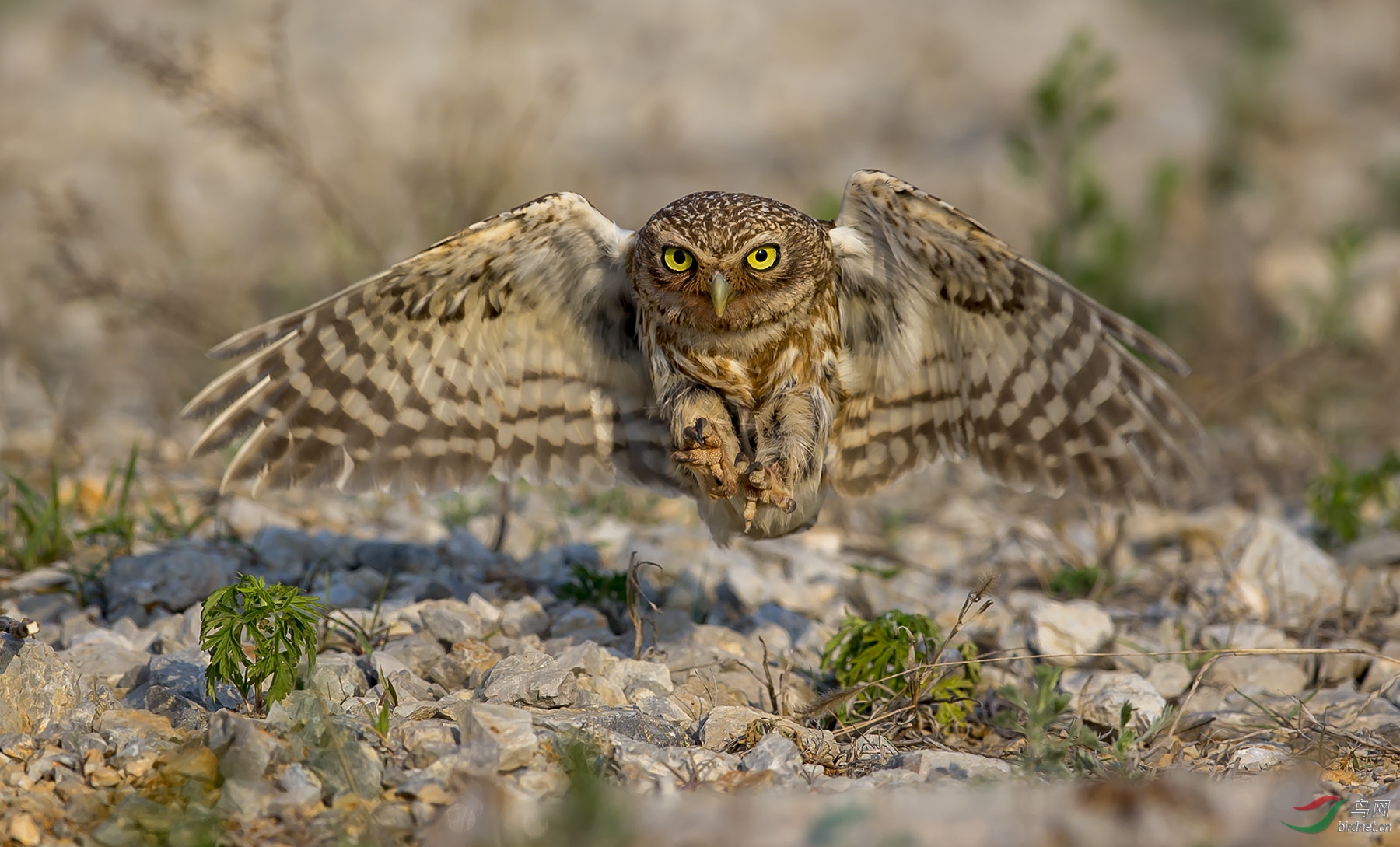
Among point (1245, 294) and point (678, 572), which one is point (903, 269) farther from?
point (1245, 294)

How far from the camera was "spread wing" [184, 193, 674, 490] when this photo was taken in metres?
3.97

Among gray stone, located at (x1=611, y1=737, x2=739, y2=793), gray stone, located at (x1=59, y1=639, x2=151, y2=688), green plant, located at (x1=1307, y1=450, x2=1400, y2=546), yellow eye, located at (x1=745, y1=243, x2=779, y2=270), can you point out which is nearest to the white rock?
green plant, located at (x1=1307, y1=450, x2=1400, y2=546)

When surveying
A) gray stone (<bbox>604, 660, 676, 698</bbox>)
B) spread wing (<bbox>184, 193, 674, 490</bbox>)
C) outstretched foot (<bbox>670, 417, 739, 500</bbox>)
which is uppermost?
spread wing (<bbox>184, 193, 674, 490</bbox>)

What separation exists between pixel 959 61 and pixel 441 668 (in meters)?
11.3

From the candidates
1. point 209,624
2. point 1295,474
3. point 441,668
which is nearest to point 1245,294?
point 1295,474

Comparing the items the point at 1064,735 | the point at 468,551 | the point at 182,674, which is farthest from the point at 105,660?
the point at 1064,735

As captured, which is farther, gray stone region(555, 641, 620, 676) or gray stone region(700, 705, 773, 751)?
gray stone region(555, 641, 620, 676)

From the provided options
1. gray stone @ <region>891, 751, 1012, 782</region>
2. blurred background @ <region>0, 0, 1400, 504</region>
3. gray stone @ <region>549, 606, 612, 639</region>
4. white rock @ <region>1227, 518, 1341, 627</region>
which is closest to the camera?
gray stone @ <region>891, 751, 1012, 782</region>

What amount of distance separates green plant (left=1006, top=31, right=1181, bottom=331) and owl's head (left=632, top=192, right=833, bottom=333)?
9.53 feet

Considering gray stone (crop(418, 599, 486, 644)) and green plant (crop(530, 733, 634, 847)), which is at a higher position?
green plant (crop(530, 733, 634, 847))

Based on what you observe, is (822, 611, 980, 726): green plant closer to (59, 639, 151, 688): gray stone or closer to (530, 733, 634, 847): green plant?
(530, 733, 634, 847): green plant

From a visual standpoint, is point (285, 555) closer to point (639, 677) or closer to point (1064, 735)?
point (639, 677)

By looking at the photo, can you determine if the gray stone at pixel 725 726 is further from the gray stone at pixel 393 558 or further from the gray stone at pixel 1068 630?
the gray stone at pixel 393 558

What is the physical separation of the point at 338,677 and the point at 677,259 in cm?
168
